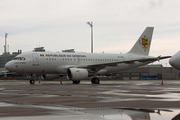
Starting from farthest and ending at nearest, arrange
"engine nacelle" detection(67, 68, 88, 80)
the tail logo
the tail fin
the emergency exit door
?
the tail logo < the tail fin < the emergency exit door < "engine nacelle" detection(67, 68, 88, 80)

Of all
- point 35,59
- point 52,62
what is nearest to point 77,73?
point 52,62

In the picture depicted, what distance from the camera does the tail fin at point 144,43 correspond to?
40.6 metres

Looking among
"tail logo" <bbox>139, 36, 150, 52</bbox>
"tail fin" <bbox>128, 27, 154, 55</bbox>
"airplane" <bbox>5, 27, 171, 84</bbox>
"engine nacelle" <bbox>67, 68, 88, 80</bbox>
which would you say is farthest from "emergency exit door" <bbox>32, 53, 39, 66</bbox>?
"tail logo" <bbox>139, 36, 150, 52</bbox>

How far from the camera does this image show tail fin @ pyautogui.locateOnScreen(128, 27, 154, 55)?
4061 centimetres

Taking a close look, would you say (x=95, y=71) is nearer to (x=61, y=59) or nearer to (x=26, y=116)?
(x=61, y=59)

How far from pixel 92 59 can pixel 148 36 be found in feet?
32.7

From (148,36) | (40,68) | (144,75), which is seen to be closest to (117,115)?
(40,68)

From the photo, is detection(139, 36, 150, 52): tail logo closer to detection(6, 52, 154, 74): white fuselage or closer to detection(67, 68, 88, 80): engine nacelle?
detection(6, 52, 154, 74): white fuselage

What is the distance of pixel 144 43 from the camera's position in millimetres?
40844

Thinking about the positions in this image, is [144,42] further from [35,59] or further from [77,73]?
[35,59]

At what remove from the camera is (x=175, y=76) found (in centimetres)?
7825

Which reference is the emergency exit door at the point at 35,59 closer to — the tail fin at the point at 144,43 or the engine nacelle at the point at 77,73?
the engine nacelle at the point at 77,73

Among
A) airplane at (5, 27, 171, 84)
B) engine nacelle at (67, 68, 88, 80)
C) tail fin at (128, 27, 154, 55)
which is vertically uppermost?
tail fin at (128, 27, 154, 55)

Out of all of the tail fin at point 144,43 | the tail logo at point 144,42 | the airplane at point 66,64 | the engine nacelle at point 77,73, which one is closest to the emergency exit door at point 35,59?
the airplane at point 66,64
